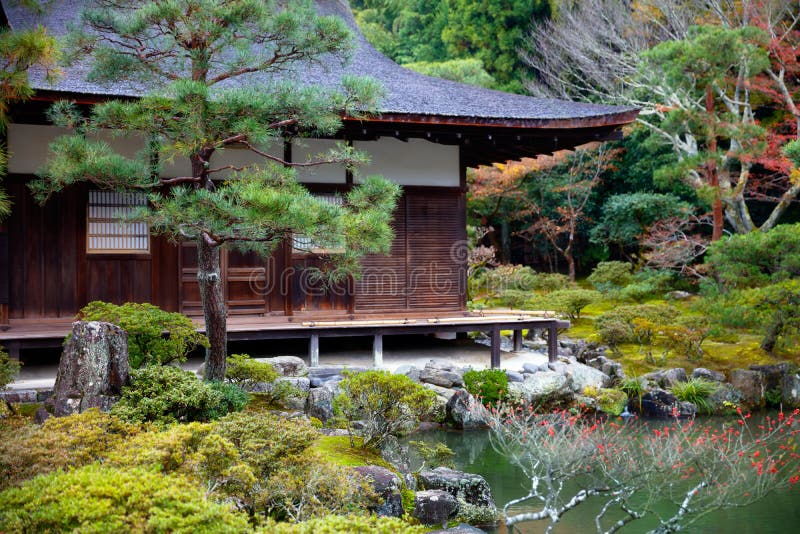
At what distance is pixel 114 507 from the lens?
3.82 meters

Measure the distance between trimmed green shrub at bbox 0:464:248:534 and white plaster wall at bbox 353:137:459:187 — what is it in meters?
8.16

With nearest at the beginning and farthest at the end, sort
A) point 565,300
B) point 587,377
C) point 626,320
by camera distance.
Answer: point 587,377
point 626,320
point 565,300

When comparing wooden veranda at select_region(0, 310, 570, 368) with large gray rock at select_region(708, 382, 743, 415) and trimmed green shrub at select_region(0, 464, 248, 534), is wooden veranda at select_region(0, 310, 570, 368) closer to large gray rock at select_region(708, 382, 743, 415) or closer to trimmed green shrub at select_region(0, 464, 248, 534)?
large gray rock at select_region(708, 382, 743, 415)

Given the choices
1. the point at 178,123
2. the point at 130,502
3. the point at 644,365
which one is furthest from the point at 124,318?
the point at 644,365

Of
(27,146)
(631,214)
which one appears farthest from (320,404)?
(631,214)

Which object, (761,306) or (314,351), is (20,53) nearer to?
(314,351)

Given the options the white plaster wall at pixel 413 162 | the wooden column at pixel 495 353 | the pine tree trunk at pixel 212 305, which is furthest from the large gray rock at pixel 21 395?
the wooden column at pixel 495 353

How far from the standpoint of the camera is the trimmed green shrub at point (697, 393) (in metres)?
11.2

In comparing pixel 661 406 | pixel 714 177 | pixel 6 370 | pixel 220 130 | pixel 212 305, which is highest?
pixel 714 177

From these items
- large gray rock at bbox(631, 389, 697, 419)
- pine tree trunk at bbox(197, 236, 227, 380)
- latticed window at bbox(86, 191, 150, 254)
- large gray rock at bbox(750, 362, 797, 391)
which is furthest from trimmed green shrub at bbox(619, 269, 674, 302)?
pine tree trunk at bbox(197, 236, 227, 380)

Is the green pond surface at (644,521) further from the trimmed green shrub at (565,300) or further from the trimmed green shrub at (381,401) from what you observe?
the trimmed green shrub at (565,300)

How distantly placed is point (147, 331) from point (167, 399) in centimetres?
Answer: 172

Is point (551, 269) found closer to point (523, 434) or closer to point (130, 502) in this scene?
point (523, 434)

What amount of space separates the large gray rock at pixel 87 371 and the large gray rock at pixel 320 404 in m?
2.73
